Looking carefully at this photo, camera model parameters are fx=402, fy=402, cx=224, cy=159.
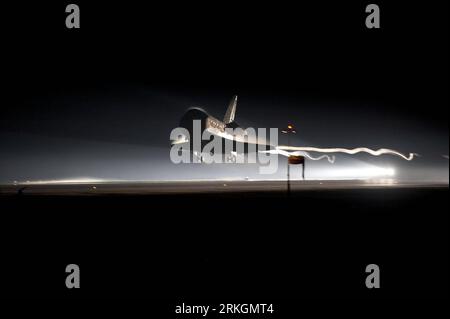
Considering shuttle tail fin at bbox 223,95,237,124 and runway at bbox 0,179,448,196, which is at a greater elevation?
shuttle tail fin at bbox 223,95,237,124

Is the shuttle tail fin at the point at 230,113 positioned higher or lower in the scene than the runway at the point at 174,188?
higher

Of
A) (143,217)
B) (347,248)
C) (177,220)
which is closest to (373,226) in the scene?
(347,248)

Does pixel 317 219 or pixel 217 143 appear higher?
pixel 217 143

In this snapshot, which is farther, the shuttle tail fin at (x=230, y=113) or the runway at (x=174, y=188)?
the shuttle tail fin at (x=230, y=113)

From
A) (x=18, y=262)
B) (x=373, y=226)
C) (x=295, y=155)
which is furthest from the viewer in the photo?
(x=295, y=155)

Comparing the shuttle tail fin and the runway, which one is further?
the shuttle tail fin

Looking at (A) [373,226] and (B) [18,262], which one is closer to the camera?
(B) [18,262]

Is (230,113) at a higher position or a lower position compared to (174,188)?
higher

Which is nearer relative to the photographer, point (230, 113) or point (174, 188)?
point (174, 188)
